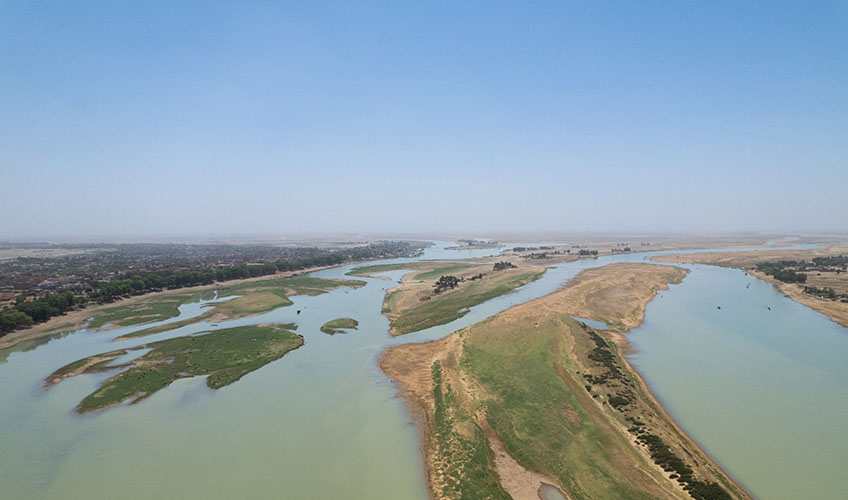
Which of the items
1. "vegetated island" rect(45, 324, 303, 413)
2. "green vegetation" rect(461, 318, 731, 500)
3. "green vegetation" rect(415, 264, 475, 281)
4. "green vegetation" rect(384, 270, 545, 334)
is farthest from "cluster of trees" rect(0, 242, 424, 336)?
"green vegetation" rect(461, 318, 731, 500)

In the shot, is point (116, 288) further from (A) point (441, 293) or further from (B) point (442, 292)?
(B) point (442, 292)

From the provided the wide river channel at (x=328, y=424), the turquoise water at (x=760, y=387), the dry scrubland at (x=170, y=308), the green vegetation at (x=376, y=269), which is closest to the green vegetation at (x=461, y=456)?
the wide river channel at (x=328, y=424)

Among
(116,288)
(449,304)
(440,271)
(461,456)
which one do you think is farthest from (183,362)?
(440,271)

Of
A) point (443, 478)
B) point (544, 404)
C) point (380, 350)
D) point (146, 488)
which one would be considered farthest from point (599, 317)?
point (146, 488)

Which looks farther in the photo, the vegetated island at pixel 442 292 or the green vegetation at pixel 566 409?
the vegetated island at pixel 442 292

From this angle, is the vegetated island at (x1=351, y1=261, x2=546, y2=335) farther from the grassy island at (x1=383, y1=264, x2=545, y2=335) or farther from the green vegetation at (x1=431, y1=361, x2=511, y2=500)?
the green vegetation at (x1=431, y1=361, x2=511, y2=500)

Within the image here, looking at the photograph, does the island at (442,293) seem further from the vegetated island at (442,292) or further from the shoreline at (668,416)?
the shoreline at (668,416)
